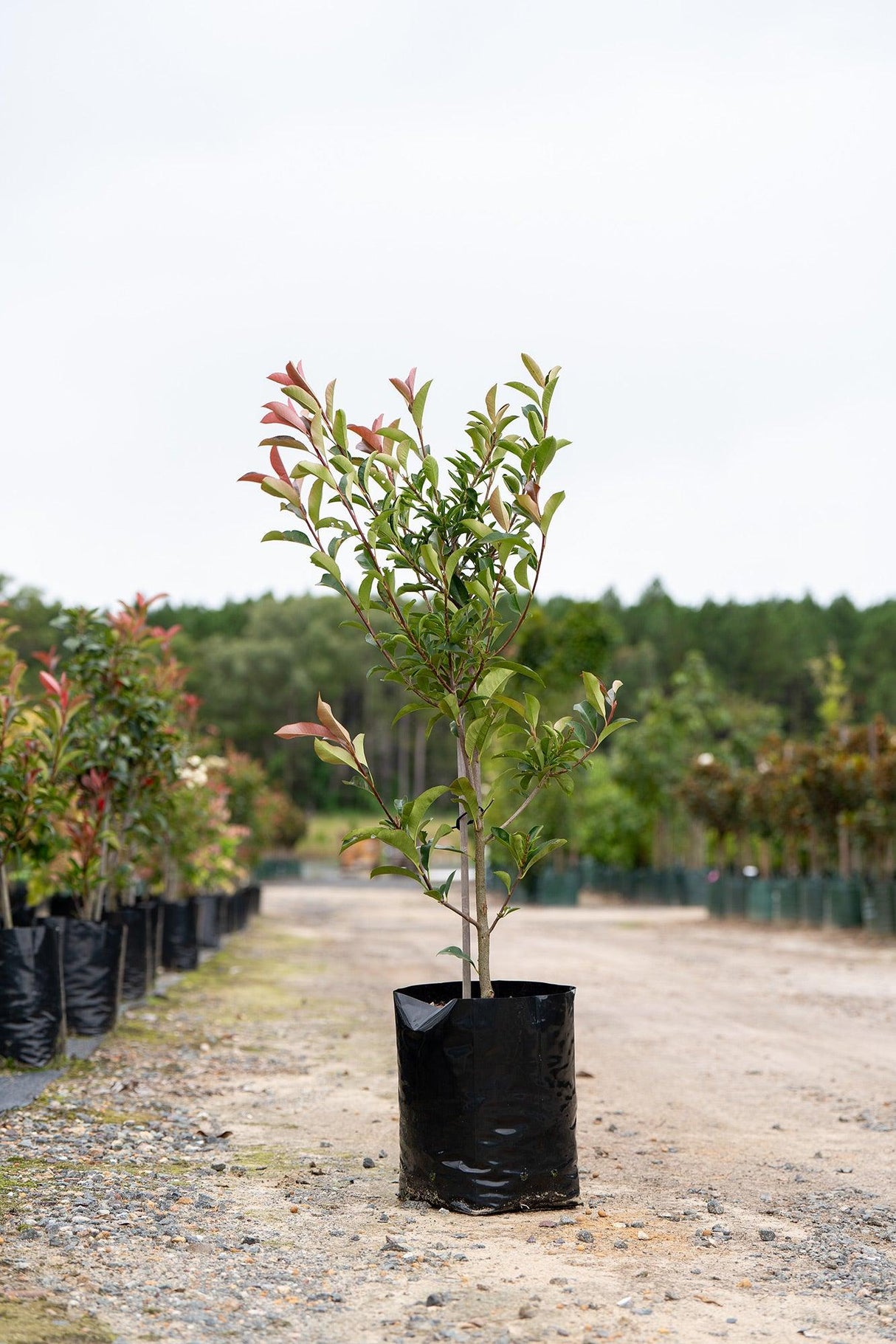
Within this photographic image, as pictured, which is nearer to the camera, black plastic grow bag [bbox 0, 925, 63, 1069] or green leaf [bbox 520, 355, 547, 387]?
green leaf [bbox 520, 355, 547, 387]

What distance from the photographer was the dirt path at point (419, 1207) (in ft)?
11.1

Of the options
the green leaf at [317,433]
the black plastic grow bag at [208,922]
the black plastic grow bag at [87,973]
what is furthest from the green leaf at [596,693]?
the black plastic grow bag at [208,922]

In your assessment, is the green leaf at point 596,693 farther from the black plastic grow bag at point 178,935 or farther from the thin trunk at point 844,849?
the thin trunk at point 844,849

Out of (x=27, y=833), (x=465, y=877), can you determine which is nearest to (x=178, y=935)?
(x=27, y=833)

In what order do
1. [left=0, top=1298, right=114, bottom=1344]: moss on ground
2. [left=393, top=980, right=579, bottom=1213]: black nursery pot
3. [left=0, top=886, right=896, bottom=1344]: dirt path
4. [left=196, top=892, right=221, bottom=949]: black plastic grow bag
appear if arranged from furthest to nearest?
[left=196, top=892, right=221, bottom=949]: black plastic grow bag → [left=393, top=980, right=579, bottom=1213]: black nursery pot → [left=0, top=886, right=896, bottom=1344]: dirt path → [left=0, top=1298, right=114, bottom=1344]: moss on ground

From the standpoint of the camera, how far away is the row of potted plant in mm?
6645

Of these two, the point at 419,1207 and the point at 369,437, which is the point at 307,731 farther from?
the point at 419,1207

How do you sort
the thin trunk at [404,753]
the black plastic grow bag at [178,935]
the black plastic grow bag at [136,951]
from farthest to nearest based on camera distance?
the thin trunk at [404,753], the black plastic grow bag at [178,935], the black plastic grow bag at [136,951]

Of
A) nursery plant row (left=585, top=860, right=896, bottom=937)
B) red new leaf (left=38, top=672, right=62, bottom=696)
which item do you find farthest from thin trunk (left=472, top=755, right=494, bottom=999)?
nursery plant row (left=585, top=860, right=896, bottom=937)

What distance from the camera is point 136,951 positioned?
9.29 meters

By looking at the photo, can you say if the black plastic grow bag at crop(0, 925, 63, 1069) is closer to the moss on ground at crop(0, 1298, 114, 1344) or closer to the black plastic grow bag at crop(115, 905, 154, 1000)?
the black plastic grow bag at crop(115, 905, 154, 1000)

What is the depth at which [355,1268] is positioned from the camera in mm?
3738

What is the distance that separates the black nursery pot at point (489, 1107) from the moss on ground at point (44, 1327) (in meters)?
1.38

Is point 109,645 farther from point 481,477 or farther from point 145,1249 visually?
point 145,1249
